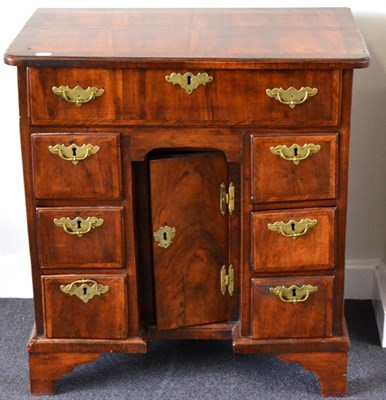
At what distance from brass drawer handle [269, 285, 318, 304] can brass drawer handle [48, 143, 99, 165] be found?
54cm

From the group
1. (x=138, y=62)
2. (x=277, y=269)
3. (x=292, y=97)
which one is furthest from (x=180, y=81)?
(x=277, y=269)

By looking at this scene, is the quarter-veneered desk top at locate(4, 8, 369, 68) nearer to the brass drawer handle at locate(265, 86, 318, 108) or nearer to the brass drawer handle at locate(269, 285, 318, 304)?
the brass drawer handle at locate(265, 86, 318, 108)

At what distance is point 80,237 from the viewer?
8.12ft

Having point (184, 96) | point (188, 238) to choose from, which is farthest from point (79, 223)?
point (184, 96)

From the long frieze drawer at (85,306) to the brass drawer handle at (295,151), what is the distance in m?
0.48

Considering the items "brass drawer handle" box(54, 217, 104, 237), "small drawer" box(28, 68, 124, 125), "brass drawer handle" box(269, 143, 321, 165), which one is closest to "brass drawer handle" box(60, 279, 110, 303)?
"brass drawer handle" box(54, 217, 104, 237)

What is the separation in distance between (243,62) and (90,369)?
0.94 metres

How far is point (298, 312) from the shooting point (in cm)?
254

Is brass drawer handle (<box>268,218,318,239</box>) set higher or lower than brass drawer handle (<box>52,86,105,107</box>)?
lower

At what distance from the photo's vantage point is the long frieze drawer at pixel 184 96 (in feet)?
7.62

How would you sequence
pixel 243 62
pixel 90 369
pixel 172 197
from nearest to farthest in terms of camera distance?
1. pixel 243 62
2. pixel 172 197
3. pixel 90 369

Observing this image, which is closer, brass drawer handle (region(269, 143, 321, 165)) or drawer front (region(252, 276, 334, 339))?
brass drawer handle (region(269, 143, 321, 165))

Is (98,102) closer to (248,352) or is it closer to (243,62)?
(243,62)

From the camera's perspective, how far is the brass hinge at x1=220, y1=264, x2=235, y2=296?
8.44 feet
